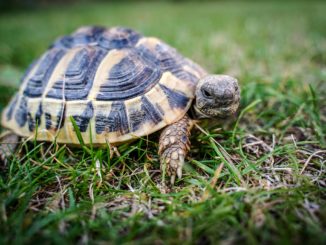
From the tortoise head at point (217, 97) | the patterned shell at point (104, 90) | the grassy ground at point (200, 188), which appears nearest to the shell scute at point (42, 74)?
the patterned shell at point (104, 90)

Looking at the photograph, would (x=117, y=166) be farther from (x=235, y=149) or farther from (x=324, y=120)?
(x=324, y=120)

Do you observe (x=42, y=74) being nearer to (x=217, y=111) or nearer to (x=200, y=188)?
(x=217, y=111)

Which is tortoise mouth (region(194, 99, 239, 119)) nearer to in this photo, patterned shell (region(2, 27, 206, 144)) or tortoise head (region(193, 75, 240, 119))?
tortoise head (region(193, 75, 240, 119))

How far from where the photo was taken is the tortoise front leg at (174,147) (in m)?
1.76

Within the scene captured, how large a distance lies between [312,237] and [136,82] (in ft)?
4.69

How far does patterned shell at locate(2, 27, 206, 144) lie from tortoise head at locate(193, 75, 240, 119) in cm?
12

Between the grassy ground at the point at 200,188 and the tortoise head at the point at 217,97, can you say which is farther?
the tortoise head at the point at 217,97

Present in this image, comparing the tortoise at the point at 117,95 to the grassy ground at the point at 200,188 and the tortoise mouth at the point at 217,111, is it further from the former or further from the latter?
the grassy ground at the point at 200,188

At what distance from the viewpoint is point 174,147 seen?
1.85 m

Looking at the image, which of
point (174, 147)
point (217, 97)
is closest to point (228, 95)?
point (217, 97)

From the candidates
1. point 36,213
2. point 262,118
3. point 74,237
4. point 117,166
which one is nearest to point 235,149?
point 262,118

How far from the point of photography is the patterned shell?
2027mm

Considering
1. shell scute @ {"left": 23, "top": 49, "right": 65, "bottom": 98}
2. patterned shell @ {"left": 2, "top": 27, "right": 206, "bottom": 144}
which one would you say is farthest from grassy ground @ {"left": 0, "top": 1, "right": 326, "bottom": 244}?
shell scute @ {"left": 23, "top": 49, "right": 65, "bottom": 98}

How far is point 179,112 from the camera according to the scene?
2.08 metres
